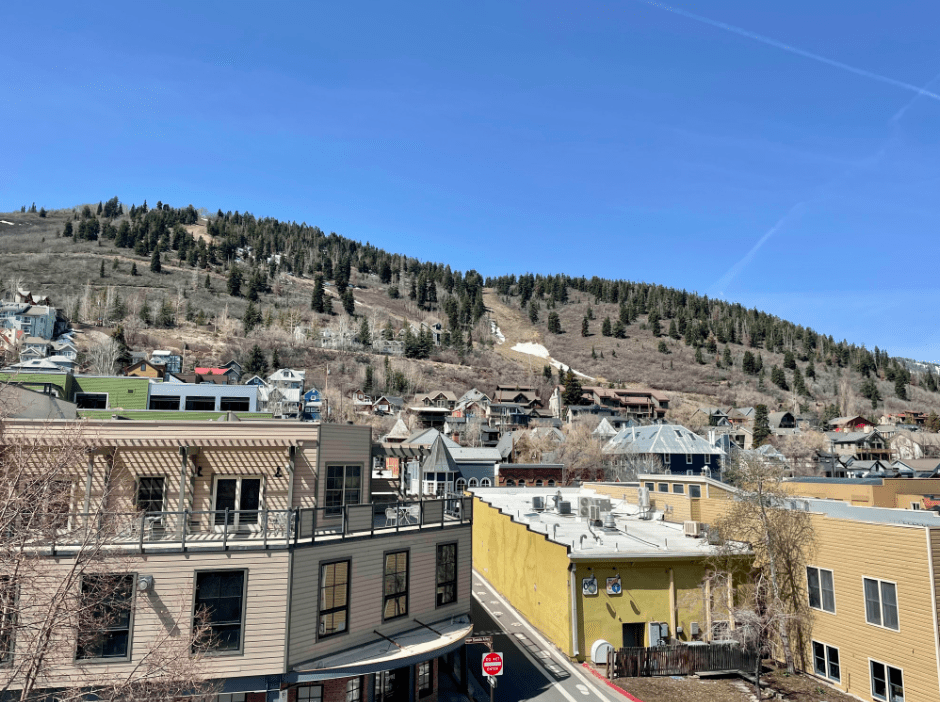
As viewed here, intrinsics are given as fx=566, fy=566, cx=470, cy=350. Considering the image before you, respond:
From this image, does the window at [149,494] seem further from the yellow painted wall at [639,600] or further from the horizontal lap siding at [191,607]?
the yellow painted wall at [639,600]

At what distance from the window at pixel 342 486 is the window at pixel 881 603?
619 inches

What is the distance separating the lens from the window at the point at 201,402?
32.3 metres

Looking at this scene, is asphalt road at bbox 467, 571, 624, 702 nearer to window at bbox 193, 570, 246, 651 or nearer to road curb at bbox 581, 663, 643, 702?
road curb at bbox 581, 663, 643, 702

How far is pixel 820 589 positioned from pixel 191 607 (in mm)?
19038

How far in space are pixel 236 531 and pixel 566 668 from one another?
12163 millimetres

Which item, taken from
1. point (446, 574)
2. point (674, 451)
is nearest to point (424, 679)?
point (446, 574)

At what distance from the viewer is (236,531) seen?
14.2 metres

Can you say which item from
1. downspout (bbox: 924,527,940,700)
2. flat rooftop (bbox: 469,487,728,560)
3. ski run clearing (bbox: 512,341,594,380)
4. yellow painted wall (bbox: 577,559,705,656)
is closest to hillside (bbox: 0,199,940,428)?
ski run clearing (bbox: 512,341,594,380)

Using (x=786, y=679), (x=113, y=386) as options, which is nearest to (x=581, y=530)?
(x=786, y=679)

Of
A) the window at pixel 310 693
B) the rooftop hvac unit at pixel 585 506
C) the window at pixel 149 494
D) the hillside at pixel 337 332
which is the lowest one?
the window at pixel 310 693

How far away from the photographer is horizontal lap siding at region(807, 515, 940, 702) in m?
15.3

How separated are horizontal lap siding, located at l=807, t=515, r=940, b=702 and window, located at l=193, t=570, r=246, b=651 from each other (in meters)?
17.7

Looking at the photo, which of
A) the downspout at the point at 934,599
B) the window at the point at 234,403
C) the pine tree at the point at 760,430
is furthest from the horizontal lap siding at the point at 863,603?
the pine tree at the point at 760,430

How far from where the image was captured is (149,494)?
15.6 m
